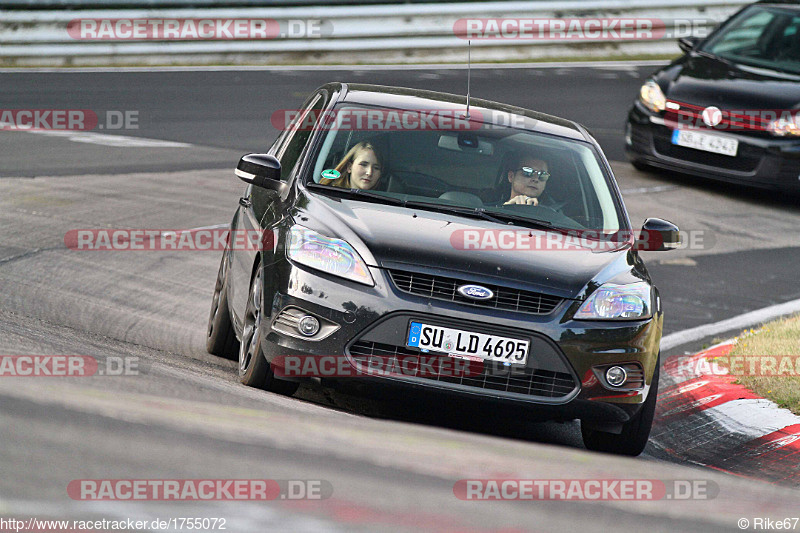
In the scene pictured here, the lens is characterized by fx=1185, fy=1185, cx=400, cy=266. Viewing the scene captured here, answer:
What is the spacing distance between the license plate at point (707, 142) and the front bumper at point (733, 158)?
58 millimetres

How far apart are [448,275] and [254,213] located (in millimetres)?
1578

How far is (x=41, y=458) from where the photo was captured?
254 centimetres

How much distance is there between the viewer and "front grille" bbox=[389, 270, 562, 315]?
16.9ft

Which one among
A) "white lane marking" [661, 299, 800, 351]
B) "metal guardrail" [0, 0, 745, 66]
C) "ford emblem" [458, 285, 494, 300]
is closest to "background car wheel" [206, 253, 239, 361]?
"ford emblem" [458, 285, 494, 300]

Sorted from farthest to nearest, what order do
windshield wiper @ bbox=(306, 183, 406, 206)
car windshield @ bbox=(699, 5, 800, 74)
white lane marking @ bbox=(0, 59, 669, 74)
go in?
1. white lane marking @ bbox=(0, 59, 669, 74)
2. car windshield @ bbox=(699, 5, 800, 74)
3. windshield wiper @ bbox=(306, 183, 406, 206)

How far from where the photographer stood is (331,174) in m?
6.11

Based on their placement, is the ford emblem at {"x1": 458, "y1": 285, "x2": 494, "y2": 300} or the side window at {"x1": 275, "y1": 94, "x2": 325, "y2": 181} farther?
the side window at {"x1": 275, "y1": 94, "x2": 325, "y2": 181}

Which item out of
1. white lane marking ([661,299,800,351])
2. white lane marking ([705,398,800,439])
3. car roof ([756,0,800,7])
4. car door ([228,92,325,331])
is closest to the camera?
car door ([228,92,325,331])

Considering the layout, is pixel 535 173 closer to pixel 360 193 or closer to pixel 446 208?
pixel 446 208

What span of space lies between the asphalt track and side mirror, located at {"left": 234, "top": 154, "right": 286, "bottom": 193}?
3.29ft

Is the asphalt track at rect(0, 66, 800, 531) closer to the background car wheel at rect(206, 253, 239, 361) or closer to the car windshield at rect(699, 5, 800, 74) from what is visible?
the background car wheel at rect(206, 253, 239, 361)

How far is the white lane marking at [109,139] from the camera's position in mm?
13508

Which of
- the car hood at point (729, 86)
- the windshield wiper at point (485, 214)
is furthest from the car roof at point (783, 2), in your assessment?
the windshield wiper at point (485, 214)

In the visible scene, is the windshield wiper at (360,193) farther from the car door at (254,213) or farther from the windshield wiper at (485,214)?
the car door at (254,213)
